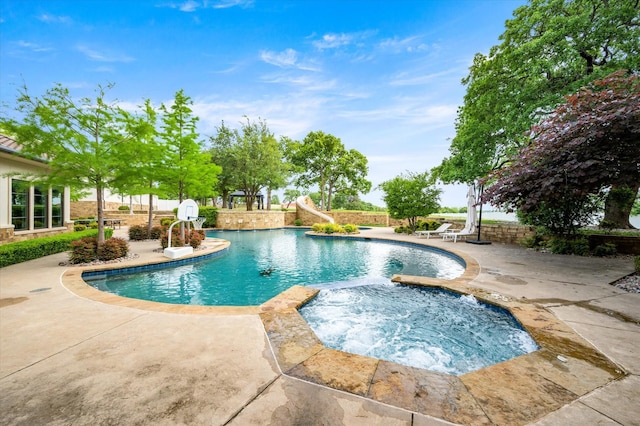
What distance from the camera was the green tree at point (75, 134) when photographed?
6.11m

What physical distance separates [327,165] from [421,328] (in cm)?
2391

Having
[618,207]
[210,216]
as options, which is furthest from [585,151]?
[210,216]

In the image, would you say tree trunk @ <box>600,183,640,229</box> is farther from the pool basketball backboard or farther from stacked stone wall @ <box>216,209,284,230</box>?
stacked stone wall @ <box>216,209,284,230</box>

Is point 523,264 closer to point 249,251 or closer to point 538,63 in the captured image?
point 538,63

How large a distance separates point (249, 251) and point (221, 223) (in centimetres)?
997

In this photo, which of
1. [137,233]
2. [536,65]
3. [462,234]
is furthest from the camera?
[462,234]

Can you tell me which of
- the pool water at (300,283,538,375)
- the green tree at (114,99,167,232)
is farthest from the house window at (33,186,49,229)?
the pool water at (300,283,538,375)

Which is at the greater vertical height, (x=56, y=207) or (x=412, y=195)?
(x=412, y=195)

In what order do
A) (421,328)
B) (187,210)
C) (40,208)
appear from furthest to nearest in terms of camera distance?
(40,208) → (187,210) → (421,328)

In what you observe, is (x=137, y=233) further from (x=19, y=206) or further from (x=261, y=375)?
(x=261, y=375)

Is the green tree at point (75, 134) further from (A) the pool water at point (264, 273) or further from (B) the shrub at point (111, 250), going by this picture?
(A) the pool water at point (264, 273)

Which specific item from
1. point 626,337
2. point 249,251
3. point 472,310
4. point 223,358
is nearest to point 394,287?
point 472,310

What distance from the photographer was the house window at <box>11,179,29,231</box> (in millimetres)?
8125

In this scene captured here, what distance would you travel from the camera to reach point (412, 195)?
13984 mm
